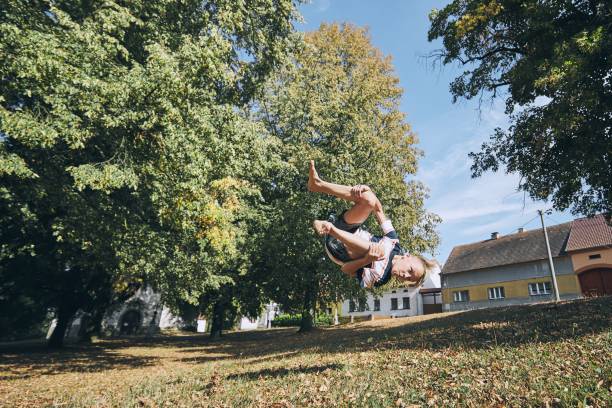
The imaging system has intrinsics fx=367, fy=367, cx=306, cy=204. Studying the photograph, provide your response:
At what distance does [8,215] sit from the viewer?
1445 centimetres

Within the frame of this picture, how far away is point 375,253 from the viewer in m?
5.75

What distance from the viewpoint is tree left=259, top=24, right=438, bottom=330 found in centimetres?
2141

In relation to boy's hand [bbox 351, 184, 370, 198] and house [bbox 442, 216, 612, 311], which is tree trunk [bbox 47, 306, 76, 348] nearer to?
boy's hand [bbox 351, 184, 370, 198]

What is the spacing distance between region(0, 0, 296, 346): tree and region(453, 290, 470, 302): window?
42202 mm

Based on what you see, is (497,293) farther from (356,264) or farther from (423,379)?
(356,264)

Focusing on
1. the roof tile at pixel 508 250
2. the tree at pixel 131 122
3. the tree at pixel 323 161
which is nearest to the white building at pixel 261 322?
the roof tile at pixel 508 250

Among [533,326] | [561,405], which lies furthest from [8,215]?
[533,326]

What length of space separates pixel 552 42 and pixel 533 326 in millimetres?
9733

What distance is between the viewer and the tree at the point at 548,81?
1091 cm

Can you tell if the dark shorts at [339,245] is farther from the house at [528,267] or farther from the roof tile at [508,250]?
the roof tile at [508,250]

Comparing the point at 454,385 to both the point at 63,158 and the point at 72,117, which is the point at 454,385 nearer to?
the point at 72,117

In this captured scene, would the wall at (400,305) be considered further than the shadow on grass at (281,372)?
Yes

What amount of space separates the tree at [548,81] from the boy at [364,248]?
26.6 ft

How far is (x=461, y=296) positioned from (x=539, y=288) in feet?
33.0
